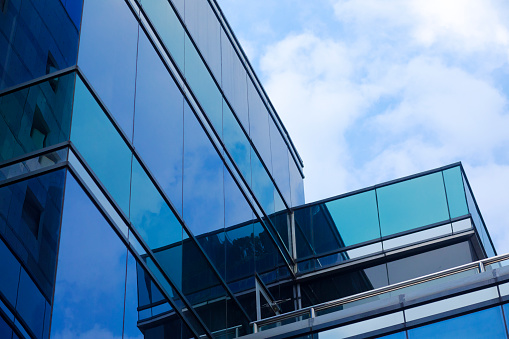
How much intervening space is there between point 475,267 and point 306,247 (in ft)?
25.2

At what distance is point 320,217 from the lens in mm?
24594

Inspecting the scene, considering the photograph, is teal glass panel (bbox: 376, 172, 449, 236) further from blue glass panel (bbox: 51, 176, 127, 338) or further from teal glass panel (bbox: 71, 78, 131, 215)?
blue glass panel (bbox: 51, 176, 127, 338)

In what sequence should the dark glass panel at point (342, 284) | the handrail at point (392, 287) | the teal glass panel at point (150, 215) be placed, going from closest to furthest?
the teal glass panel at point (150, 215) < the handrail at point (392, 287) < the dark glass panel at point (342, 284)

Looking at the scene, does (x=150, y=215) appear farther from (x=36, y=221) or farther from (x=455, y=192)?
(x=455, y=192)

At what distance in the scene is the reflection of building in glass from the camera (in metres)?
12.8

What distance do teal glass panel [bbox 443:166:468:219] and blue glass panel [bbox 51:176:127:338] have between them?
1126cm

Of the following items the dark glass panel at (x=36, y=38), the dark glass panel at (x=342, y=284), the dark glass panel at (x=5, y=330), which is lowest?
the dark glass panel at (x=5, y=330)

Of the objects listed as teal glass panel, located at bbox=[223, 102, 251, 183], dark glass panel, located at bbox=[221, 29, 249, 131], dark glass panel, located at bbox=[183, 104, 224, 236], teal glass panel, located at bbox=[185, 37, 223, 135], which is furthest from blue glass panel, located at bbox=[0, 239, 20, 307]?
dark glass panel, located at bbox=[221, 29, 249, 131]

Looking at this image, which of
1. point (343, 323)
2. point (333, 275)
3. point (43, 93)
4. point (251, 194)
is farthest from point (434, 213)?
point (43, 93)

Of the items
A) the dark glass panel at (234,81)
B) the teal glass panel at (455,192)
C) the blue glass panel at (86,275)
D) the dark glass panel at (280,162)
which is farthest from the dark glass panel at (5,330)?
the teal glass panel at (455,192)

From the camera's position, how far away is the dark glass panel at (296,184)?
26.4 meters

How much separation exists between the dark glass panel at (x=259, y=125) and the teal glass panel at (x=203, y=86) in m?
2.74

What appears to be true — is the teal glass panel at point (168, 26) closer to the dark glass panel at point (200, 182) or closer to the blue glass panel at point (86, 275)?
the dark glass panel at point (200, 182)

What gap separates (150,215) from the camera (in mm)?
15461
